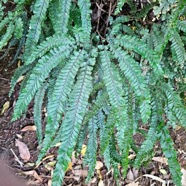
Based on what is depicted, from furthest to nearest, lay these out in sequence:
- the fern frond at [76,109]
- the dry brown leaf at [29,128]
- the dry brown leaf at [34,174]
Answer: the dry brown leaf at [29,128] → the dry brown leaf at [34,174] → the fern frond at [76,109]

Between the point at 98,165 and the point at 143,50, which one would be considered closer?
the point at 143,50

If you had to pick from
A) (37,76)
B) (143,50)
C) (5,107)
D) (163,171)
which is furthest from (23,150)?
(143,50)

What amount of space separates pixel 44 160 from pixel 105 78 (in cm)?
116

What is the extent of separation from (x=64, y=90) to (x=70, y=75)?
0.07 m

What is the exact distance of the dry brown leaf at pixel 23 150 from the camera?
8.52 ft

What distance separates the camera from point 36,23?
1.78 m

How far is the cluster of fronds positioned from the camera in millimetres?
1616

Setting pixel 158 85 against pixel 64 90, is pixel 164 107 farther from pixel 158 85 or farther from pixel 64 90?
pixel 64 90

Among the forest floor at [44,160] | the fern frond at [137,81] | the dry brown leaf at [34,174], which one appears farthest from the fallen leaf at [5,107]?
the fern frond at [137,81]

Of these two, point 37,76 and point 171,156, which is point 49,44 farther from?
point 171,156

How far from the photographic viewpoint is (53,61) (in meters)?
1.67

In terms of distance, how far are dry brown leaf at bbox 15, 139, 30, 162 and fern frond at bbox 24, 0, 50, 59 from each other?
0.96m

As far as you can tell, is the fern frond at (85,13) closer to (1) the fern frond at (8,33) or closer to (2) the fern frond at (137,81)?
(2) the fern frond at (137,81)

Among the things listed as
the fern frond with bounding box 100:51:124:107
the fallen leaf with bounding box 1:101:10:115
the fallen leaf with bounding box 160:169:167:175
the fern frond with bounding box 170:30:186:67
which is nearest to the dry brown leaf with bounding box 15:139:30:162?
the fallen leaf with bounding box 1:101:10:115
